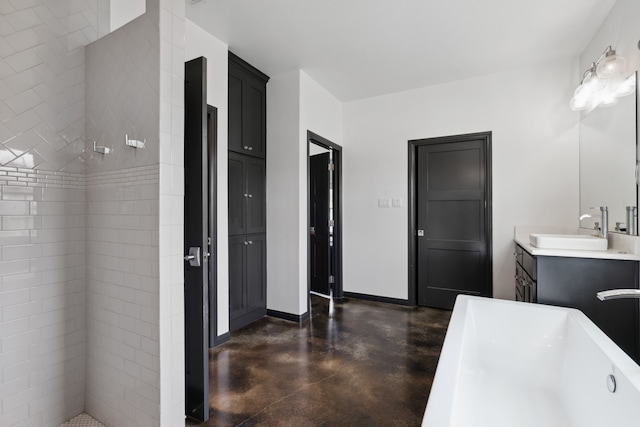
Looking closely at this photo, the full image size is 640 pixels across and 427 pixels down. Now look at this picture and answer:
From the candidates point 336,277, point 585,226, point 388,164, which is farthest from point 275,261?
point 585,226

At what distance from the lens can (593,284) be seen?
7.05 feet

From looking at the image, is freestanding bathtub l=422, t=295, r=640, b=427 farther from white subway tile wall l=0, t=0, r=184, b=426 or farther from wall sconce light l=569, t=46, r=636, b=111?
wall sconce light l=569, t=46, r=636, b=111

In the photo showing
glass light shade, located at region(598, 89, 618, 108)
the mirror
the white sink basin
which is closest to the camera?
the mirror

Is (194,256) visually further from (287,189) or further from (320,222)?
(320,222)

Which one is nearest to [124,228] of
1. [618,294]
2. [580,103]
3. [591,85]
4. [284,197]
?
[284,197]

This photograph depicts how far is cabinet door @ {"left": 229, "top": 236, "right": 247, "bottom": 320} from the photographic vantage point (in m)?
2.99

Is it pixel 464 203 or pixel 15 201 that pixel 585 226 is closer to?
pixel 464 203

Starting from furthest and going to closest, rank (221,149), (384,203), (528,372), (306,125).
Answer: (384,203)
(306,125)
(221,149)
(528,372)

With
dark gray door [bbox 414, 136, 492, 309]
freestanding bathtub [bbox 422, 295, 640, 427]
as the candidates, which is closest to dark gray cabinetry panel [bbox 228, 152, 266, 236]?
dark gray door [bbox 414, 136, 492, 309]

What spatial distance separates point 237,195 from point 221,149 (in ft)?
1.65

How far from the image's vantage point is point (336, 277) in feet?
14.1

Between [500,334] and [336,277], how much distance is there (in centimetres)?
245

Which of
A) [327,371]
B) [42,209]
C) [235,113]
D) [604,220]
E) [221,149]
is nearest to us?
[42,209]

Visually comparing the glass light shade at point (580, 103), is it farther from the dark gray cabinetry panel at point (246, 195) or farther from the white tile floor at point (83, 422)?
the white tile floor at point (83, 422)
